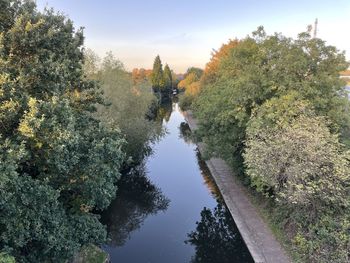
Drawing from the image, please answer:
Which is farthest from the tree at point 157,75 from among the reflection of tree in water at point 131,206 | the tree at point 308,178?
the tree at point 308,178

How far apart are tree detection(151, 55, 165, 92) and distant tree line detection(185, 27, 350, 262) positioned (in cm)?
7310

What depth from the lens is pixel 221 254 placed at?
16.9 metres

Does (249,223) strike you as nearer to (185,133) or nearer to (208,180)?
(208,180)

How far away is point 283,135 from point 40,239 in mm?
10797

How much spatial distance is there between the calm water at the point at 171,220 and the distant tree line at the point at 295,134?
10.1ft

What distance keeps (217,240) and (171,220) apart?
3661 mm

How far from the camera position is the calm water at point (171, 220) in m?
17.0

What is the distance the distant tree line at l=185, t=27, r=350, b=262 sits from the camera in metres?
13.7

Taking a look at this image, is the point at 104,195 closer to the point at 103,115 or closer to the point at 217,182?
the point at 103,115

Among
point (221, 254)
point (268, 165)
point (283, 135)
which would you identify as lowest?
point (221, 254)

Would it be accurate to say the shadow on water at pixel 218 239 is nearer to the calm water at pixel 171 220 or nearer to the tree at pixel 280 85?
the calm water at pixel 171 220

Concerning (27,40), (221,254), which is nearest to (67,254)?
(27,40)

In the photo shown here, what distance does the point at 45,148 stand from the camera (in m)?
9.75

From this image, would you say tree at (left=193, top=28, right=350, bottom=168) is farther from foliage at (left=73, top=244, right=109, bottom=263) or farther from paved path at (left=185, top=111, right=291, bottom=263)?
foliage at (left=73, top=244, right=109, bottom=263)
